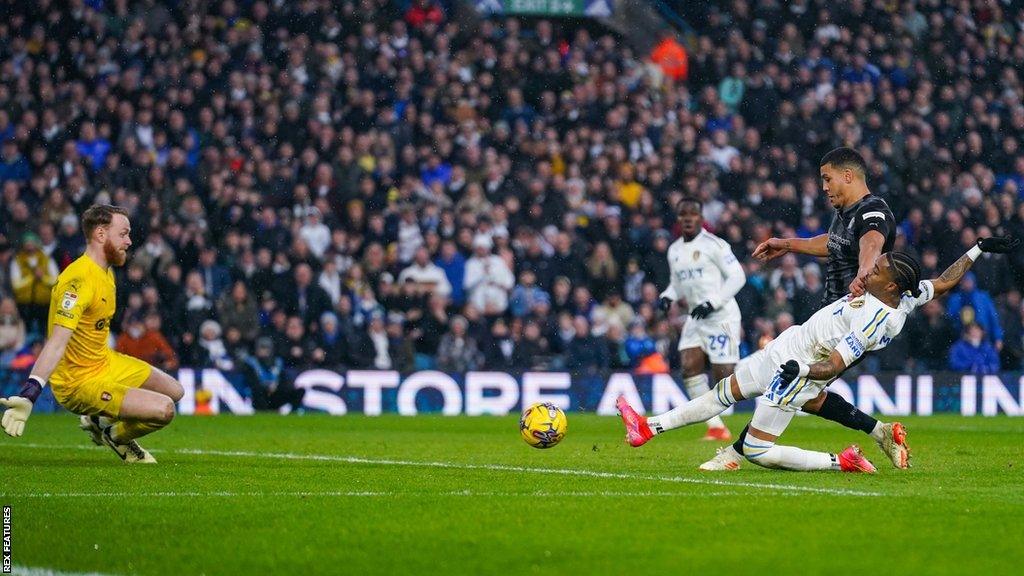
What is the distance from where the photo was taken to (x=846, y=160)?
10.2 meters

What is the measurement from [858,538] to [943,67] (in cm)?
2146

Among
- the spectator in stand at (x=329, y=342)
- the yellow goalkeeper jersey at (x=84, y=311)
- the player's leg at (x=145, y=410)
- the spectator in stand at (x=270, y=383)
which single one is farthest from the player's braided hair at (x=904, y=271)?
the spectator in stand at (x=270, y=383)

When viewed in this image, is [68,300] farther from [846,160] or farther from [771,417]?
[846,160]

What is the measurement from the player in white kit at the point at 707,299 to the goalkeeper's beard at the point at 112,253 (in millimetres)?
6136

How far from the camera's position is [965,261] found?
1025 centimetres

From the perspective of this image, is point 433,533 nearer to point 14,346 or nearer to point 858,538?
point 858,538

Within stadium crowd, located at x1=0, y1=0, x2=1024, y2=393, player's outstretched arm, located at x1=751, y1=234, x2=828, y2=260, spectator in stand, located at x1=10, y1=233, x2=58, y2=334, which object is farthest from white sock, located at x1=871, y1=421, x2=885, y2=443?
spectator in stand, located at x1=10, y1=233, x2=58, y2=334

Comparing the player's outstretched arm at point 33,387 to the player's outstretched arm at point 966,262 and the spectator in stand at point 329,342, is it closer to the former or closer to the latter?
the player's outstretched arm at point 966,262

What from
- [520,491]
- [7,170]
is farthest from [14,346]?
[520,491]

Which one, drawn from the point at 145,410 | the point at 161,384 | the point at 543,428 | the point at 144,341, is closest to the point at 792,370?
the point at 543,428

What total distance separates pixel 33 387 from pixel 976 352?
1530cm

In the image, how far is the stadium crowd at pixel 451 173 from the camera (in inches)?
819

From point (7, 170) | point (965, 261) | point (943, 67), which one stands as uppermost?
point (943, 67)

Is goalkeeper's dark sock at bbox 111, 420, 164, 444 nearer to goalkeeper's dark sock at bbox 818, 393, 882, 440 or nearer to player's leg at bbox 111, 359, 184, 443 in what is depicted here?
player's leg at bbox 111, 359, 184, 443
